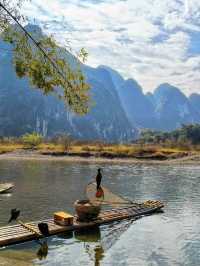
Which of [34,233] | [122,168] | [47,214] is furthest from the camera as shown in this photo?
[122,168]

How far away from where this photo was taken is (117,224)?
31797 mm

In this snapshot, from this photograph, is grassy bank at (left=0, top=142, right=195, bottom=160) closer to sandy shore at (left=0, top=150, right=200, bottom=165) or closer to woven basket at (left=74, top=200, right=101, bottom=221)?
sandy shore at (left=0, top=150, right=200, bottom=165)

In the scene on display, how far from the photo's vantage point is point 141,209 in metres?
35.7

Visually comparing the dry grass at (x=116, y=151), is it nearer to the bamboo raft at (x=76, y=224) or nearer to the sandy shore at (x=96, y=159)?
the sandy shore at (x=96, y=159)

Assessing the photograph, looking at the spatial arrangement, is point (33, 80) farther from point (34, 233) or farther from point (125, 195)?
Answer: point (125, 195)

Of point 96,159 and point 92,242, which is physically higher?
point 96,159

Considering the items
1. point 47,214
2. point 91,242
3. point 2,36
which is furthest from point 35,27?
point 47,214

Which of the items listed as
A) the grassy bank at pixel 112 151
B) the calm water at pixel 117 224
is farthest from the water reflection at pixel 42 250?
the grassy bank at pixel 112 151

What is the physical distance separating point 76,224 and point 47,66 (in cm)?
1618

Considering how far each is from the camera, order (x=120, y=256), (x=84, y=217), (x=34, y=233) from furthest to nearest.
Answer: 1. (x=84, y=217)
2. (x=34, y=233)
3. (x=120, y=256)

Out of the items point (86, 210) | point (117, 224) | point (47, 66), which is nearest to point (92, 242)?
point (86, 210)

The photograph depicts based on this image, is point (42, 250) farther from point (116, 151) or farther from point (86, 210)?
point (116, 151)

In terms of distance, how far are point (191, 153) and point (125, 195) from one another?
5329 centimetres

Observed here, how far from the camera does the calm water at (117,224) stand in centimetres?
2391
